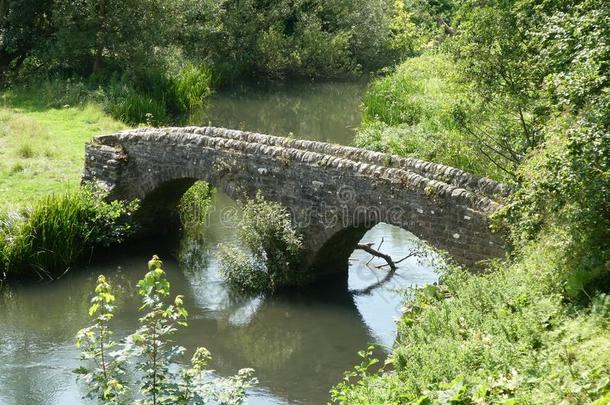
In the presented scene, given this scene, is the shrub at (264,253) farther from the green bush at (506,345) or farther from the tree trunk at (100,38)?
the tree trunk at (100,38)

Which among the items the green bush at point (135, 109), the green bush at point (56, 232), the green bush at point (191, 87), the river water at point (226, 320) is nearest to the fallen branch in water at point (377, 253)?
the river water at point (226, 320)

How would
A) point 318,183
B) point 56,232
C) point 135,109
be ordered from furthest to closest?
point 135,109 → point 56,232 → point 318,183

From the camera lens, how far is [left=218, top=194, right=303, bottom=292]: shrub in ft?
52.6

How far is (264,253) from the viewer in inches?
643

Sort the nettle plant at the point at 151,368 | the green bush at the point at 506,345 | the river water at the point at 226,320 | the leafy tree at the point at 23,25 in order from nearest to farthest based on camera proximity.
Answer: the nettle plant at the point at 151,368 → the green bush at the point at 506,345 → the river water at the point at 226,320 → the leafy tree at the point at 23,25

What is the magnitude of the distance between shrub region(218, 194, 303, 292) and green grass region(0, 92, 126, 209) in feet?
13.6

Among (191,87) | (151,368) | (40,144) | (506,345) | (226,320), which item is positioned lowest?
(226,320)

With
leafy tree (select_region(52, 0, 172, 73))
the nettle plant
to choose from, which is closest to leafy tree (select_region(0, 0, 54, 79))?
leafy tree (select_region(52, 0, 172, 73))

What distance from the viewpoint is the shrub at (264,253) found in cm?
1603

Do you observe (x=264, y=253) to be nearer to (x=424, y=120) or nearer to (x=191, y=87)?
(x=424, y=120)

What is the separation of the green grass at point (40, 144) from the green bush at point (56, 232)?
66 centimetres

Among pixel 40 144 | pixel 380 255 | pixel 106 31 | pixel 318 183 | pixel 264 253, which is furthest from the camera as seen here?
pixel 106 31

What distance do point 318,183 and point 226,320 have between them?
2.84 meters

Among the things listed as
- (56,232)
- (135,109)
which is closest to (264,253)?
(56,232)
